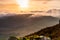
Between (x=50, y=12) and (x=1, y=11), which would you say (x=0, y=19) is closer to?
(x=1, y=11)

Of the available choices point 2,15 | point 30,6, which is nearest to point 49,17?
point 30,6

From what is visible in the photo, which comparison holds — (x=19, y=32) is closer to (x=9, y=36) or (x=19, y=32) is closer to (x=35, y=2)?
(x=9, y=36)

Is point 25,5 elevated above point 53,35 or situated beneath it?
elevated above

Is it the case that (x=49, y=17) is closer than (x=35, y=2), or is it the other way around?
(x=49, y=17)

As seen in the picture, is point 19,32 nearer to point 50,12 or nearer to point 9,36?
point 9,36

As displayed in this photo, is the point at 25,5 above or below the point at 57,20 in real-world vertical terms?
above

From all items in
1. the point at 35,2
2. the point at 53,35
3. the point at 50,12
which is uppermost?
the point at 35,2

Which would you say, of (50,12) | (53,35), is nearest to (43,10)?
(50,12)

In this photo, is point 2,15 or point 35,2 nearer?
point 2,15
